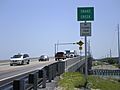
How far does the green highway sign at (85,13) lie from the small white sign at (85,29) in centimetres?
34

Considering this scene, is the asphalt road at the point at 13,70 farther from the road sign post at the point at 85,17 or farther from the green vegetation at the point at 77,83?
the road sign post at the point at 85,17

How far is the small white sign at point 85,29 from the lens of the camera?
19.8 meters

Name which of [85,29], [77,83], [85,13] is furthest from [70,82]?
[85,13]

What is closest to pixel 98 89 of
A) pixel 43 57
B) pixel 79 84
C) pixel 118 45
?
pixel 79 84

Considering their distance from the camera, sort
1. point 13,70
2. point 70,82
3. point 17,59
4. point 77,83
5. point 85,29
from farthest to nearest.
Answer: point 17,59
point 13,70
point 70,82
point 77,83
point 85,29

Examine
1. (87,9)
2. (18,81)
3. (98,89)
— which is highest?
(87,9)

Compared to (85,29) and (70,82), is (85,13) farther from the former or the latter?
(70,82)

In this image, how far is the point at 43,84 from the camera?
1725 centimetres

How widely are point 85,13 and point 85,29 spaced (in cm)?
100

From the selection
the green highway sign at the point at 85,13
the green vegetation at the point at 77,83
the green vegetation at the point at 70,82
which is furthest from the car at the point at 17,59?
the green highway sign at the point at 85,13

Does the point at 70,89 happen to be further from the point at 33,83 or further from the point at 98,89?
the point at 33,83

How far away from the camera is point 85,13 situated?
2016 cm

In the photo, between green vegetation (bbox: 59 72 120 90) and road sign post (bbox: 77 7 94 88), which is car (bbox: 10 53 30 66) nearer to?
green vegetation (bbox: 59 72 120 90)

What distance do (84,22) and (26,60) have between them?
4142 cm
